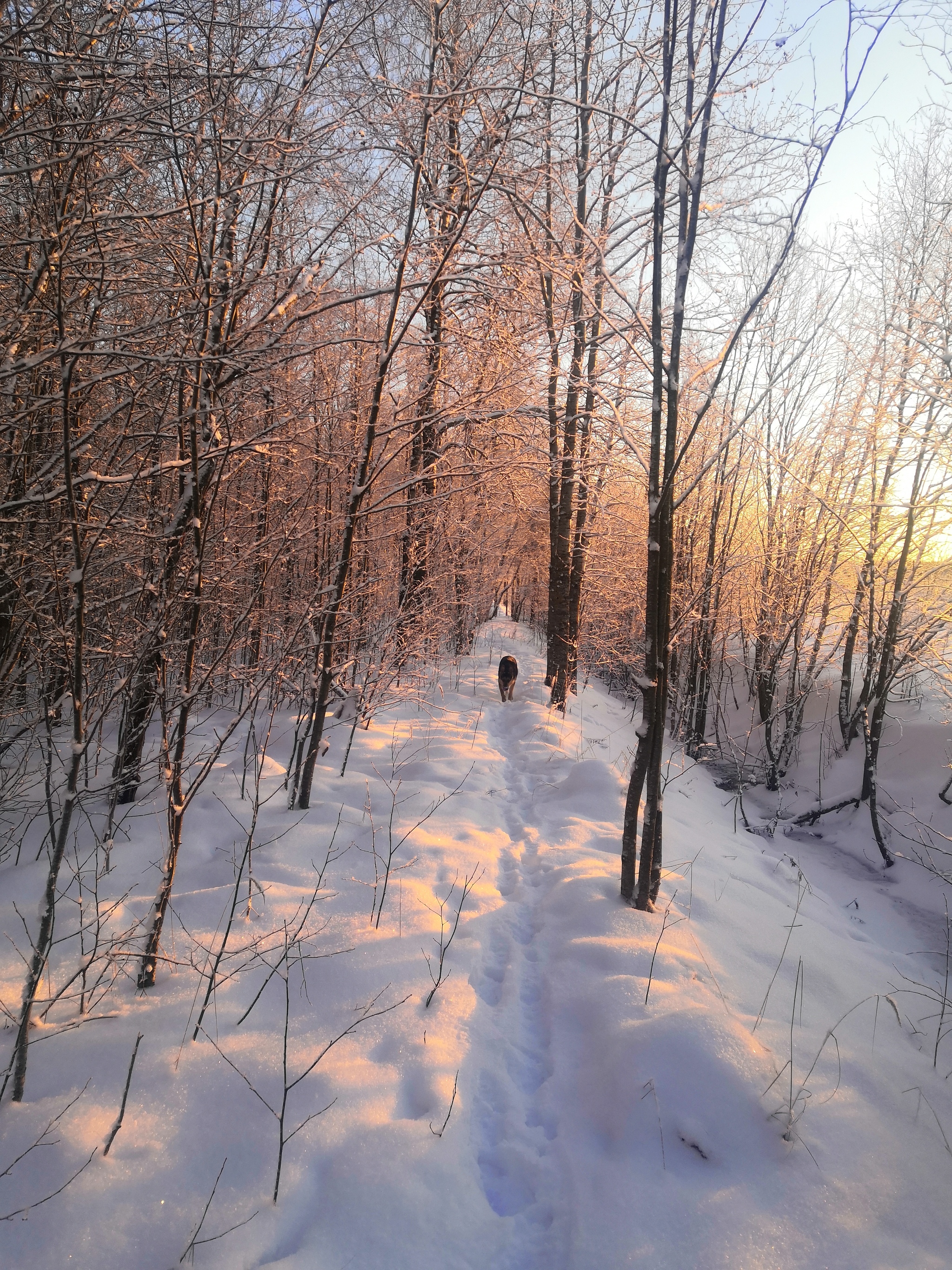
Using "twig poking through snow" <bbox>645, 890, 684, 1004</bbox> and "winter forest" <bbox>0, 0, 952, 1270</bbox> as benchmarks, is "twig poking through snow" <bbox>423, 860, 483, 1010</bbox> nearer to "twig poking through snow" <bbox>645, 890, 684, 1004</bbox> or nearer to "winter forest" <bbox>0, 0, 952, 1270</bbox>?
"winter forest" <bbox>0, 0, 952, 1270</bbox>

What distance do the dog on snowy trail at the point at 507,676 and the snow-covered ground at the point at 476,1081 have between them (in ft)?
17.8

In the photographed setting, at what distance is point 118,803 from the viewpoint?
4359 mm

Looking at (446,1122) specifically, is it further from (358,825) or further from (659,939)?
(358,825)

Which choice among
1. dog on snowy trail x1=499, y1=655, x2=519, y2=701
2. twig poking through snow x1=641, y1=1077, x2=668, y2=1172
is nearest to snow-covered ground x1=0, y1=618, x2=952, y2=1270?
twig poking through snow x1=641, y1=1077, x2=668, y2=1172

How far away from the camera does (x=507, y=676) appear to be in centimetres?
955

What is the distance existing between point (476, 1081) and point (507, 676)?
24.2 feet

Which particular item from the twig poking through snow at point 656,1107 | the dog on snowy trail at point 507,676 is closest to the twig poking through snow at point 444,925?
the twig poking through snow at point 656,1107

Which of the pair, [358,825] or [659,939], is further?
[358,825]

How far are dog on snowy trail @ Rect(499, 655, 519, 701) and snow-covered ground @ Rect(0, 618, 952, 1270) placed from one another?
543 cm

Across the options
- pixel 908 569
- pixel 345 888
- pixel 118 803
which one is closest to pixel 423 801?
pixel 345 888

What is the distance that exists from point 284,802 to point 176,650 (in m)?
1.91

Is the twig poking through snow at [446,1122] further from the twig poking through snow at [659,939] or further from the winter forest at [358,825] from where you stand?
the twig poking through snow at [659,939]

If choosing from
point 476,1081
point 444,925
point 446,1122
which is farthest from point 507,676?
point 446,1122

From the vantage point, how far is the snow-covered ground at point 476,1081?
167 cm
